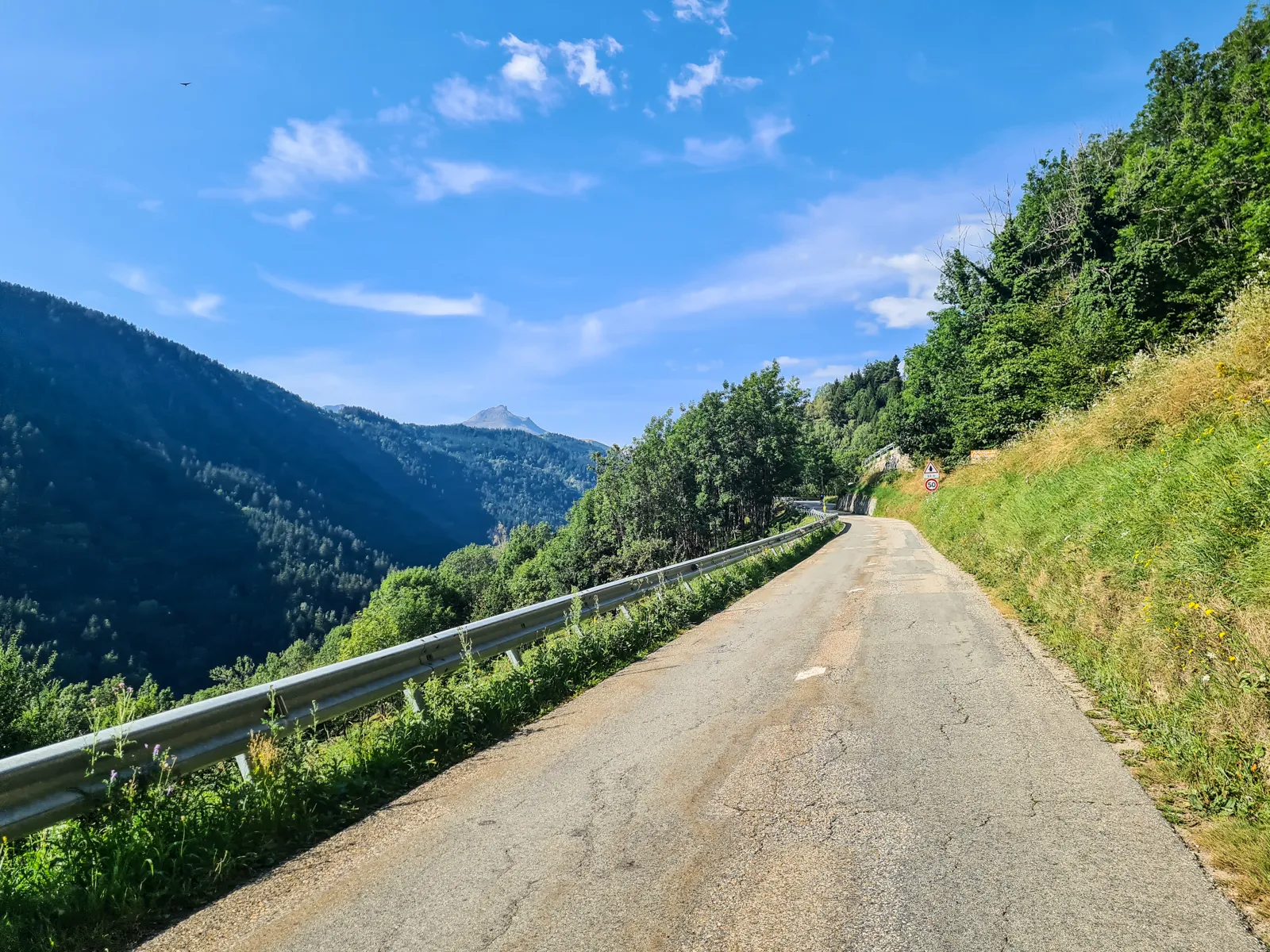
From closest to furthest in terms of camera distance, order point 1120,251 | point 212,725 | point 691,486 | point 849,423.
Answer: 1. point 212,725
2. point 1120,251
3. point 691,486
4. point 849,423

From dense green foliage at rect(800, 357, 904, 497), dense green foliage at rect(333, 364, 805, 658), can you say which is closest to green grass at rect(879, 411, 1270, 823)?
dense green foliage at rect(333, 364, 805, 658)

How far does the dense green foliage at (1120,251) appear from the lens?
78.5 feet

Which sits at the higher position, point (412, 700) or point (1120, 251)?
point (1120, 251)

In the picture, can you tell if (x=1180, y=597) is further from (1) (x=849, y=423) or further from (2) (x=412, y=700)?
(1) (x=849, y=423)

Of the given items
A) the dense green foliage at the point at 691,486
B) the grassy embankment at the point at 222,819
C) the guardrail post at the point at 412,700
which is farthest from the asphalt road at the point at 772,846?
the dense green foliage at the point at 691,486

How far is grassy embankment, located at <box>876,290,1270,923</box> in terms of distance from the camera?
3.69 meters

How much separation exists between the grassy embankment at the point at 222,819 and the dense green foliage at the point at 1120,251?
76.7ft

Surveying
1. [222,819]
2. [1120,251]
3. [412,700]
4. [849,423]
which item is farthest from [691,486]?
[849,423]

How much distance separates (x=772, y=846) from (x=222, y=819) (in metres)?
3.24

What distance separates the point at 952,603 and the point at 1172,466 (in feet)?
14.6

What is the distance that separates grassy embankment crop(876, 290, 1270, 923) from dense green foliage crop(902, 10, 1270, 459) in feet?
42.0

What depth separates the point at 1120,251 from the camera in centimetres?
2639

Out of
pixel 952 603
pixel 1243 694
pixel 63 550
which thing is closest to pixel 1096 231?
pixel 952 603

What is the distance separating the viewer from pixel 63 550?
173 metres
